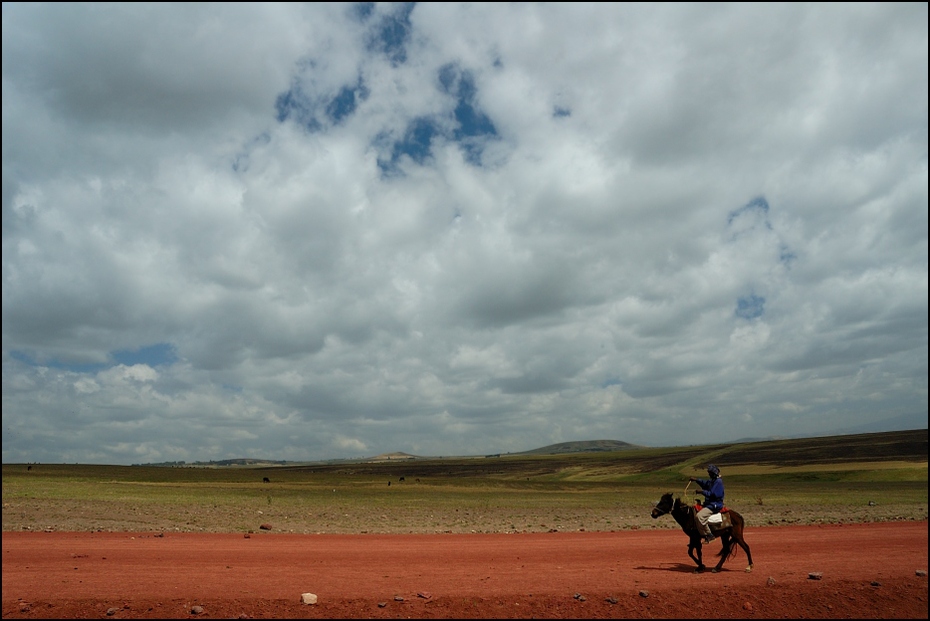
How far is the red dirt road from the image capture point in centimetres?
1206

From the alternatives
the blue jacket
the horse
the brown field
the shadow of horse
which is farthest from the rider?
the brown field

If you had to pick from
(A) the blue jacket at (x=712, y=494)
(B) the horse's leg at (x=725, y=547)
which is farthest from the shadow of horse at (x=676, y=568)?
(A) the blue jacket at (x=712, y=494)

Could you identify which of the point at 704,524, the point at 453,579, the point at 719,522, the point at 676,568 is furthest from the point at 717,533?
the point at 453,579

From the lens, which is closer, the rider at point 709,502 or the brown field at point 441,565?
the brown field at point 441,565

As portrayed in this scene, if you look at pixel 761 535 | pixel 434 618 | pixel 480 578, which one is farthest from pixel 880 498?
pixel 434 618

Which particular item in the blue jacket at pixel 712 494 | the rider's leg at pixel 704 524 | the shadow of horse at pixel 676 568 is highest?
the blue jacket at pixel 712 494

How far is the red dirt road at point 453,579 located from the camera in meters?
12.1

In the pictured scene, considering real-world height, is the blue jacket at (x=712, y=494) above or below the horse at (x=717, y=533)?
above

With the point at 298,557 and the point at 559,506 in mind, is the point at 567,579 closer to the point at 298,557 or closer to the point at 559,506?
the point at 298,557

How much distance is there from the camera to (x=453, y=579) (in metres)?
14.7

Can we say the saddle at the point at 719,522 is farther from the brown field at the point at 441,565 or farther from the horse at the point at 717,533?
the brown field at the point at 441,565

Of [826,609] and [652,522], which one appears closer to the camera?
[826,609]

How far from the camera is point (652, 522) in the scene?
31.0 metres

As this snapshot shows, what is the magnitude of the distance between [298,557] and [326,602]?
6.76 m
